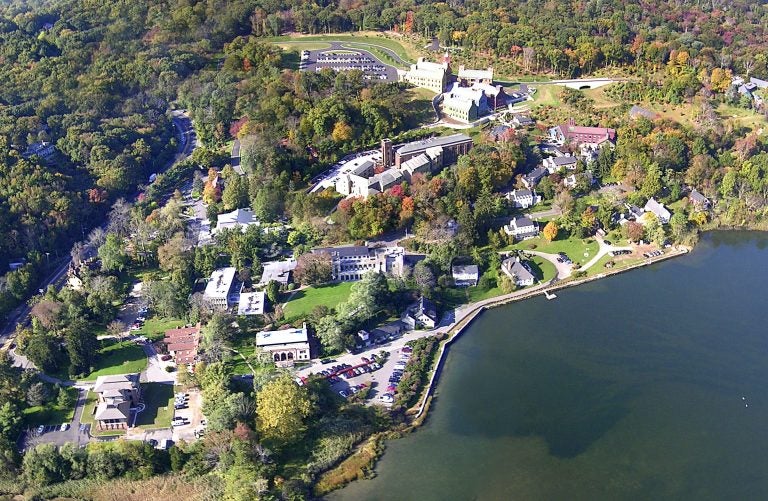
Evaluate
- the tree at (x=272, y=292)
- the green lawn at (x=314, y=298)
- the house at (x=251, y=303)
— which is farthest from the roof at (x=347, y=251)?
the house at (x=251, y=303)

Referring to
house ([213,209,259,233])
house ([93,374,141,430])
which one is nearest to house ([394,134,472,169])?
house ([213,209,259,233])

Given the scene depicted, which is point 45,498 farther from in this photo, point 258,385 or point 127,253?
point 127,253


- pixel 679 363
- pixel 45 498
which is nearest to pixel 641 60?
pixel 679 363

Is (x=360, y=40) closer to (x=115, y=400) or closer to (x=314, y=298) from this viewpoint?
(x=314, y=298)

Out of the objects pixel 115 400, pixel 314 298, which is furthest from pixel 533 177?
pixel 115 400

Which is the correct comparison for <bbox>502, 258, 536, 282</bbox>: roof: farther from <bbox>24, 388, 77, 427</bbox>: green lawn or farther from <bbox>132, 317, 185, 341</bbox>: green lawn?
<bbox>24, 388, 77, 427</bbox>: green lawn

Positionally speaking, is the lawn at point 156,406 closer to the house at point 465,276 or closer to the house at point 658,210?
the house at point 465,276
